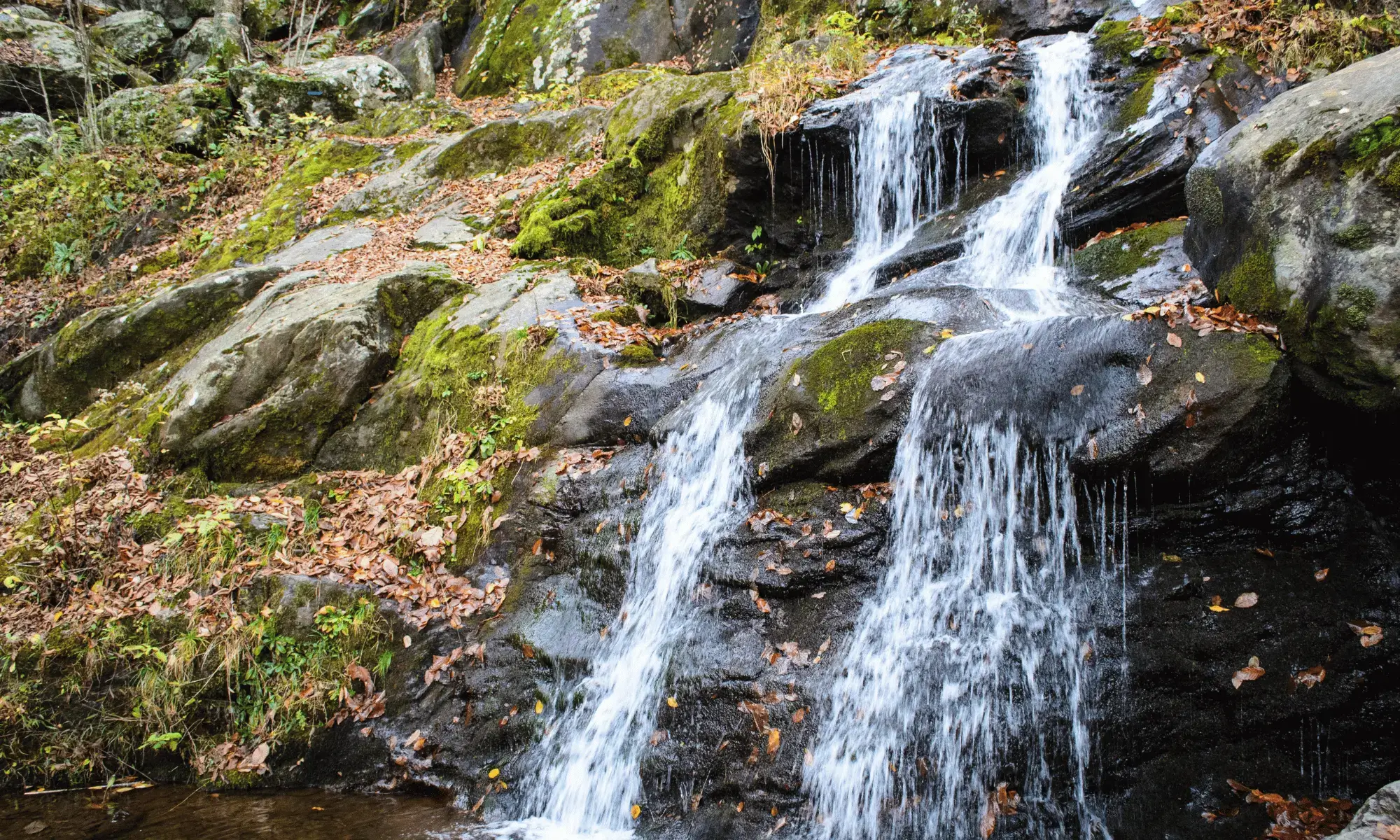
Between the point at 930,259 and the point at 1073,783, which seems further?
the point at 930,259

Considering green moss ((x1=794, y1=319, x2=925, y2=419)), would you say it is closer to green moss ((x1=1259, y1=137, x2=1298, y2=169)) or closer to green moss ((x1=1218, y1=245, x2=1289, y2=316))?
green moss ((x1=1218, y1=245, x2=1289, y2=316))

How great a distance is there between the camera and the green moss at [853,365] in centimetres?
520

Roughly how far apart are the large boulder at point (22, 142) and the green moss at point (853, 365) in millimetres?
16173

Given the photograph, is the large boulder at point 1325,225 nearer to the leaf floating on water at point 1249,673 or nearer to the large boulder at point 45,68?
the leaf floating on water at point 1249,673

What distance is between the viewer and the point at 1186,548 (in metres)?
4.05

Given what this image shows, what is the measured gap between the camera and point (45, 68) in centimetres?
1534

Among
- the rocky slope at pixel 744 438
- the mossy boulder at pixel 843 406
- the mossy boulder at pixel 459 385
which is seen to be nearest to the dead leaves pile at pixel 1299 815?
the rocky slope at pixel 744 438

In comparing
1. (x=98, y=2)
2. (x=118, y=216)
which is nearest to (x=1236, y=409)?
(x=118, y=216)

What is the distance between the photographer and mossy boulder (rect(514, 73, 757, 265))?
360 inches

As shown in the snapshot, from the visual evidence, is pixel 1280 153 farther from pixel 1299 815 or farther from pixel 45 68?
pixel 45 68

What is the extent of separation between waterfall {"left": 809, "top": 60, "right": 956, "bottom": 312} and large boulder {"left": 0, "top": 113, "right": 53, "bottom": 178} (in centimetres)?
1526

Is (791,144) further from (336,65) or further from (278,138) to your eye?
(336,65)

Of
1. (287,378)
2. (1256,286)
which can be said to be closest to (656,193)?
(287,378)

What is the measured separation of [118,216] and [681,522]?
42.2 ft
